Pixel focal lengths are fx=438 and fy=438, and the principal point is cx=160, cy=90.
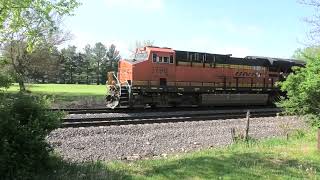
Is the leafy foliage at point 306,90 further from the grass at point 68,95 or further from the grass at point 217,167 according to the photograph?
the grass at point 68,95

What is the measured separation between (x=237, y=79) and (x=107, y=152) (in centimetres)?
1853

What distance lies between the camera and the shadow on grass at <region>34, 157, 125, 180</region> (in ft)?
24.6

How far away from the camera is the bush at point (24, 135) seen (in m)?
6.95

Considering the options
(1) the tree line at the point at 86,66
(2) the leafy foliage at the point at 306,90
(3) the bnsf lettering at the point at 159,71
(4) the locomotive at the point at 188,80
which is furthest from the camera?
(1) the tree line at the point at 86,66

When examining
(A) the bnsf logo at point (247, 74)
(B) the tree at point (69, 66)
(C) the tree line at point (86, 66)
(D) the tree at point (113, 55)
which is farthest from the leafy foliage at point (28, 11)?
(D) the tree at point (113, 55)

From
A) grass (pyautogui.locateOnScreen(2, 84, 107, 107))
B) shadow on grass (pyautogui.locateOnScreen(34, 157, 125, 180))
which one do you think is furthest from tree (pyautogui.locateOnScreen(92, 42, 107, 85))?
shadow on grass (pyautogui.locateOnScreen(34, 157, 125, 180))

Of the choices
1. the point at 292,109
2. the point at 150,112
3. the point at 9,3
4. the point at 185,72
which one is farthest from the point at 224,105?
the point at 9,3

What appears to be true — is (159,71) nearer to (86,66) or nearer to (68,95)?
(68,95)

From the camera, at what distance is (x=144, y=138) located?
1481 cm

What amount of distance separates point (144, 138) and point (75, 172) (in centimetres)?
696

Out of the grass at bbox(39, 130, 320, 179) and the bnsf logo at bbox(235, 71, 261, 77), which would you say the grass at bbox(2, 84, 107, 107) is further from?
the bnsf logo at bbox(235, 71, 261, 77)

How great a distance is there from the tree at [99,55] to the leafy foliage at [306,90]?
88207 millimetres

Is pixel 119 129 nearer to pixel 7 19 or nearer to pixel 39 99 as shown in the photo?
pixel 7 19

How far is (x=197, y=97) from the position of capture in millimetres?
27469
